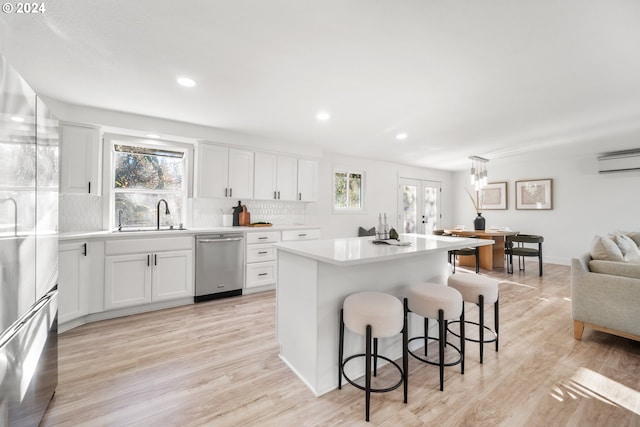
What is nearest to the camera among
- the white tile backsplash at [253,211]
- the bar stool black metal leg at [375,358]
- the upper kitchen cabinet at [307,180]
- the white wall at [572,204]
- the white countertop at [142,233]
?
the bar stool black metal leg at [375,358]

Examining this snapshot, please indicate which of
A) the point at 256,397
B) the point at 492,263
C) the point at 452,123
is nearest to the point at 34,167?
the point at 256,397

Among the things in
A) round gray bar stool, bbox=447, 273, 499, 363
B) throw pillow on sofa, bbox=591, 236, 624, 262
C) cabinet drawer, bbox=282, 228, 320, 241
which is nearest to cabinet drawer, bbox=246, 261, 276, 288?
cabinet drawer, bbox=282, 228, 320, 241

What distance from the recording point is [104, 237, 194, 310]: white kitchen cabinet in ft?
9.53

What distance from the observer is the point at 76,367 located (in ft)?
6.58

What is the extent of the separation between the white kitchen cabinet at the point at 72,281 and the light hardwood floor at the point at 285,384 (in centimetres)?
20

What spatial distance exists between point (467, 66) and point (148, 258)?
3.80m

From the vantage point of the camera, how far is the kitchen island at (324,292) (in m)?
1.74

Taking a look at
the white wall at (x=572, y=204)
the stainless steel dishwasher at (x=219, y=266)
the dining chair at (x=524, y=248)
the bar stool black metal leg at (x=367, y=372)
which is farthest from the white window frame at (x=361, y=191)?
the bar stool black metal leg at (x=367, y=372)

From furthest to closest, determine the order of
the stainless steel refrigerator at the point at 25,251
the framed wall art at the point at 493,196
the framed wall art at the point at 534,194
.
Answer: the framed wall art at the point at 493,196, the framed wall art at the point at 534,194, the stainless steel refrigerator at the point at 25,251

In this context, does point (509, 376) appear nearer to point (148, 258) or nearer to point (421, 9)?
Answer: point (421, 9)

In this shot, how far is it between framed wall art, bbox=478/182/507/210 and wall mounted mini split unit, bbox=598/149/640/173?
1730mm

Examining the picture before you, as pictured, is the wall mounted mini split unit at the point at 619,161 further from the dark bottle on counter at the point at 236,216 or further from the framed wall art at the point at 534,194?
A: the dark bottle on counter at the point at 236,216

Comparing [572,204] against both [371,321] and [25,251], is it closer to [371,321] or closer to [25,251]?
[371,321]

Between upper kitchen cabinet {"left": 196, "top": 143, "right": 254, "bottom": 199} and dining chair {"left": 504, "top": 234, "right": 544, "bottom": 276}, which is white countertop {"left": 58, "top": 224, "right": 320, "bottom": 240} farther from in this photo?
dining chair {"left": 504, "top": 234, "right": 544, "bottom": 276}
